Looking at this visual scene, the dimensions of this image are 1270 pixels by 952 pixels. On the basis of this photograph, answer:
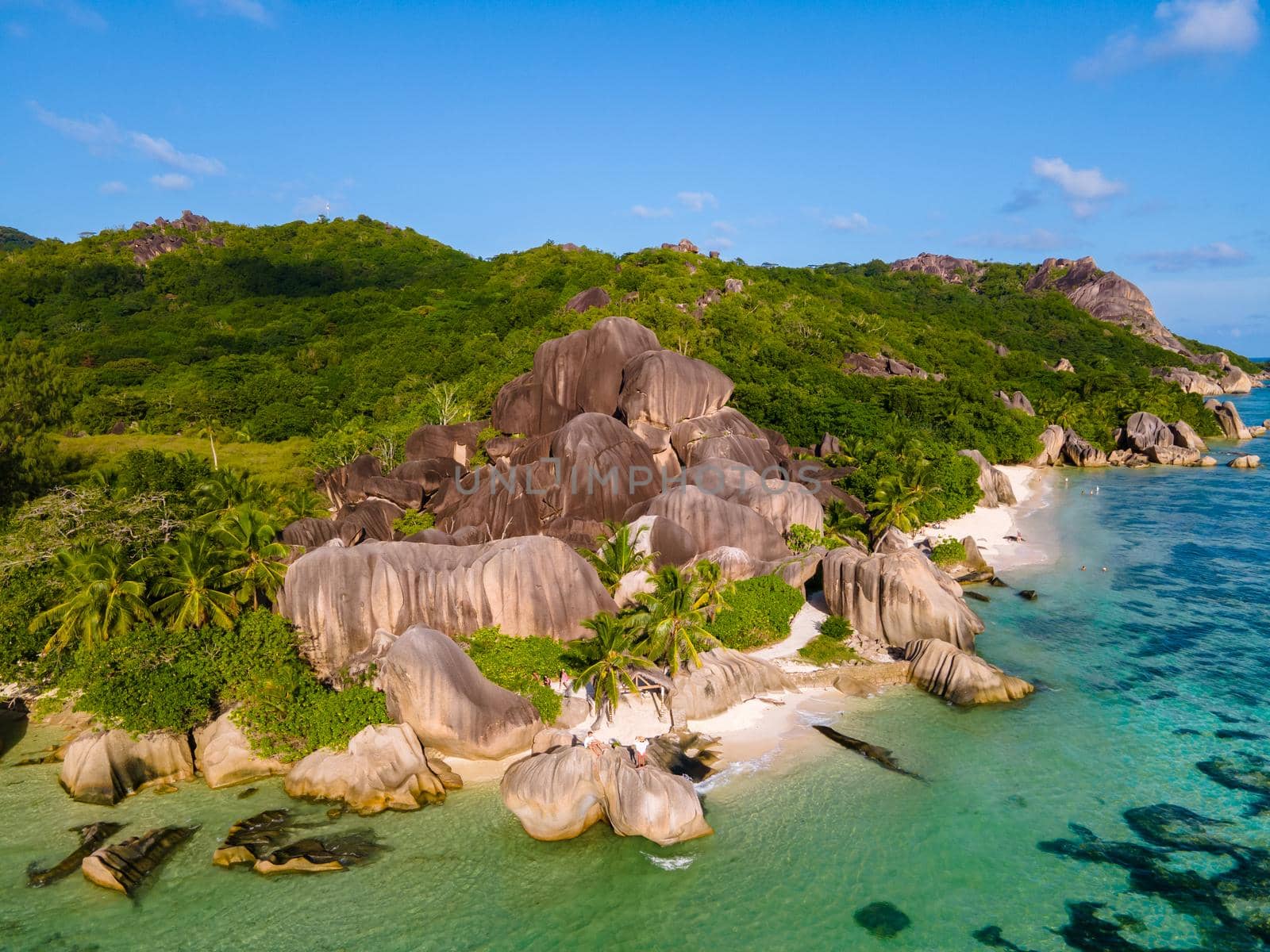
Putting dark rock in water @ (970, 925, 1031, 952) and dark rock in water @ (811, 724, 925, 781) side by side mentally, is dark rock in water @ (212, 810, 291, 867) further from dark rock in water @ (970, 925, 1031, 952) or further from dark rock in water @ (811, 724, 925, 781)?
dark rock in water @ (970, 925, 1031, 952)

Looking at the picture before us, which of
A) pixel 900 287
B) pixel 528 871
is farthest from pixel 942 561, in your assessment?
pixel 900 287

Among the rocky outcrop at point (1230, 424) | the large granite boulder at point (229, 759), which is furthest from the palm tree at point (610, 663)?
the rocky outcrop at point (1230, 424)

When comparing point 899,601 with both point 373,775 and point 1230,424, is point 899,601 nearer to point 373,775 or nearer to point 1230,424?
point 373,775

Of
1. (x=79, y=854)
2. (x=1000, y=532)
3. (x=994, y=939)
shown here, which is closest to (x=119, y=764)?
(x=79, y=854)

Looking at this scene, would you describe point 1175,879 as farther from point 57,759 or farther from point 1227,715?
point 57,759

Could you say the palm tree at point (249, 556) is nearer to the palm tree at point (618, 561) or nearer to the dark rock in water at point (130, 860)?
the dark rock in water at point (130, 860)

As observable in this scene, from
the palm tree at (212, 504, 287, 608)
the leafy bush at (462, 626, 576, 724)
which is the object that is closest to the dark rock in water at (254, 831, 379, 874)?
the leafy bush at (462, 626, 576, 724)
